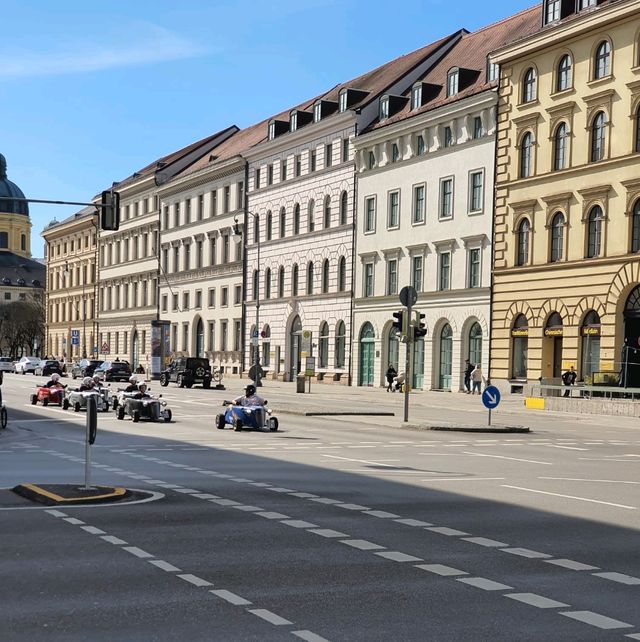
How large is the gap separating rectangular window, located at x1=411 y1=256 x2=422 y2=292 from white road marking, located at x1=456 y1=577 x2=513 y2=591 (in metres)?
54.5

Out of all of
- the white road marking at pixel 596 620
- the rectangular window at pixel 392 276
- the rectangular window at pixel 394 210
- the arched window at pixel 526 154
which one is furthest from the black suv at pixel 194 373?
the white road marking at pixel 596 620

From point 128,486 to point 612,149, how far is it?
122ft

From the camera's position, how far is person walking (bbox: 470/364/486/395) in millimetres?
56688

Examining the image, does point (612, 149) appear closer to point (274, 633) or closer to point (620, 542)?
point (620, 542)

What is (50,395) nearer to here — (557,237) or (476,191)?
(557,237)

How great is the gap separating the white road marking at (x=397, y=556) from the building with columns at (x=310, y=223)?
58247 mm

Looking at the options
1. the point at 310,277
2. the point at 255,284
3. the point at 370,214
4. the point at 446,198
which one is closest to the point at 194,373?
the point at 310,277

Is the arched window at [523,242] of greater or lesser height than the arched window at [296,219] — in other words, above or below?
below

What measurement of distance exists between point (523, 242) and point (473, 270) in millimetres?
4353

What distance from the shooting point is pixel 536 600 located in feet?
27.9

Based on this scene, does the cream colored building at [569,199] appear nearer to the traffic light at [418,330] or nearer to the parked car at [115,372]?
the traffic light at [418,330]

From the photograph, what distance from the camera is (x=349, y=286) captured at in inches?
2768

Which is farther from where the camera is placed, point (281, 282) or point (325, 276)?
point (281, 282)

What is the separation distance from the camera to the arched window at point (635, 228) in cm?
4838
